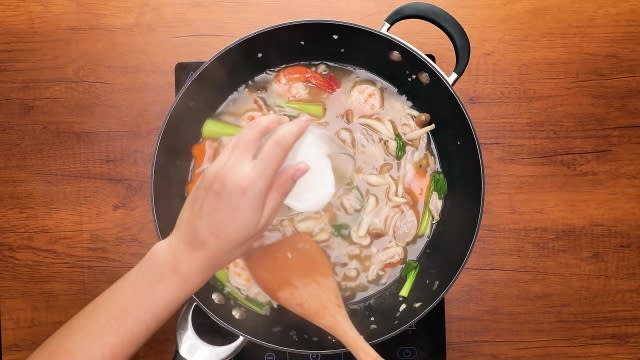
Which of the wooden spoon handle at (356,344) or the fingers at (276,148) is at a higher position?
the fingers at (276,148)

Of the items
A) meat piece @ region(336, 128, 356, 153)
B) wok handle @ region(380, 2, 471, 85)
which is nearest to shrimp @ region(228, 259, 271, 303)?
meat piece @ region(336, 128, 356, 153)

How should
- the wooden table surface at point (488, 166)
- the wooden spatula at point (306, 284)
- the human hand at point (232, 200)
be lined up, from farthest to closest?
1. the wooden table surface at point (488, 166)
2. the wooden spatula at point (306, 284)
3. the human hand at point (232, 200)

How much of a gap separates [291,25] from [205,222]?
0.42 meters

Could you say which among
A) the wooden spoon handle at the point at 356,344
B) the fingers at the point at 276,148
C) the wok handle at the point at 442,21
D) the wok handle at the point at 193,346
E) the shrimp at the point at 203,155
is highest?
the wok handle at the point at 442,21

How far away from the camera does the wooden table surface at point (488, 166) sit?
119 cm

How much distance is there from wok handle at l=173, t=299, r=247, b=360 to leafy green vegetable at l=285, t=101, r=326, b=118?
0.47 metres

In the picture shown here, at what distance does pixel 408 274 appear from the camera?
48.8 inches

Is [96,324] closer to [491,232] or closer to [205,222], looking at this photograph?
[205,222]

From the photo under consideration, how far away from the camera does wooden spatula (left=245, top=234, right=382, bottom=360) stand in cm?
100

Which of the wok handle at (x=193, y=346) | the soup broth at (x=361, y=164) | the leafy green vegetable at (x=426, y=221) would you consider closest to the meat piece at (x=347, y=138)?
the soup broth at (x=361, y=164)

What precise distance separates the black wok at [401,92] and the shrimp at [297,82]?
0.02 metres

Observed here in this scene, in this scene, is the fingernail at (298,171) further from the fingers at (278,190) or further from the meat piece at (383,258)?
the meat piece at (383,258)

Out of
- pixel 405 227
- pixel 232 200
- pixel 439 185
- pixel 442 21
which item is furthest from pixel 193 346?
pixel 442 21

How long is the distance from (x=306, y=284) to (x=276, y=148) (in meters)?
0.32
